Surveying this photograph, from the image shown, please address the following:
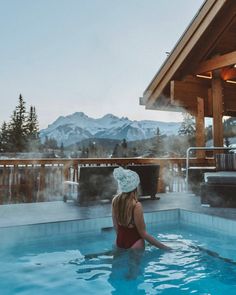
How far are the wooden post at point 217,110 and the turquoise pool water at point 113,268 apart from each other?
160 inches

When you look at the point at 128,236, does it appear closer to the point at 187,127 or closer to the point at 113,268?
the point at 113,268

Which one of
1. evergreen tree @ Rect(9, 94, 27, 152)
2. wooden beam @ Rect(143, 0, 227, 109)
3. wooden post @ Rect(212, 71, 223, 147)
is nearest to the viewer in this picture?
wooden beam @ Rect(143, 0, 227, 109)

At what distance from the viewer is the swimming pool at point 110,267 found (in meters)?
3.36

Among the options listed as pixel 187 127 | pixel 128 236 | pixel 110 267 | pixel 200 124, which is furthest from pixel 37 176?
pixel 187 127

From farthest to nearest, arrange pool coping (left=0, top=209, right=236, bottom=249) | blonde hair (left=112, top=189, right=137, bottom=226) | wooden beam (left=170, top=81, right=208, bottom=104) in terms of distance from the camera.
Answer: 1. wooden beam (left=170, top=81, right=208, bottom=104)
2. pool coping (left=0, top=209, right=236, bottom=249)
3. blonde hair (left=112, top=189, right=137, bottom=226)

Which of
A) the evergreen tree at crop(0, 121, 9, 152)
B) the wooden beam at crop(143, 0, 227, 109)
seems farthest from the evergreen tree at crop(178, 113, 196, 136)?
the wooden beam at crop(143, 0, 227, 109)

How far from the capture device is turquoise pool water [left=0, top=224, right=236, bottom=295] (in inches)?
132

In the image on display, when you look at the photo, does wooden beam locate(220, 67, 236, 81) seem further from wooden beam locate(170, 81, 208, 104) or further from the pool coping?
the pool coping

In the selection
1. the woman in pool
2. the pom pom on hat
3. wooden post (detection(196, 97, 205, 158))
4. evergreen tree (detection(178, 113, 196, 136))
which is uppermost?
evergreen tree (detection(178, 113, 196, 136))

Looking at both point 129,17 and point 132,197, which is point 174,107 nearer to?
point 129,17

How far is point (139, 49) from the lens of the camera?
15305 mm

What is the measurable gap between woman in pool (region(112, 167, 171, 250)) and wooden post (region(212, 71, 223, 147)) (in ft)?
17.7

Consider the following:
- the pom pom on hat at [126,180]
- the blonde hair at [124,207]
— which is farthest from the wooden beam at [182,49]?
the blonde hair at [124,207]

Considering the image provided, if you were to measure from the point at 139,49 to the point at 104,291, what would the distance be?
1323cm
